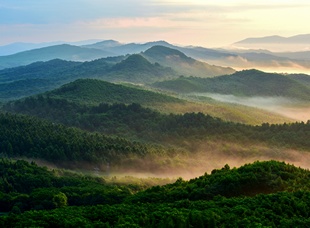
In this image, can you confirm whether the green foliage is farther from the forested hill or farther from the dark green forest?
the dark green forest

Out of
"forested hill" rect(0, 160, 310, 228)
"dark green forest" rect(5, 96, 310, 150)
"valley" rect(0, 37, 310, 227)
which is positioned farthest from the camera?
"dark green forest" rect(5, 96, 310, 150)

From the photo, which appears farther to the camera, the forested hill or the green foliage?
the green foliage

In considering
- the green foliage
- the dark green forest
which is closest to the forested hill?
the green foliage

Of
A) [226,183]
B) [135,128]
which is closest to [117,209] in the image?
[226,183]

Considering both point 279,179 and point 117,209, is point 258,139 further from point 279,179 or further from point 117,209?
point 117,209

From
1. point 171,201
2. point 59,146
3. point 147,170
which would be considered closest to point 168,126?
point 147,170

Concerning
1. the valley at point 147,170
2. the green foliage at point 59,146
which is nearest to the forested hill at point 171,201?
the valley at point 147,170

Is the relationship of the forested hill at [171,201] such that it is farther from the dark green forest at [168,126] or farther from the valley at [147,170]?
the dark green forest at [168,126]

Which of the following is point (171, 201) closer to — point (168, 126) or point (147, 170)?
point (147, 170)
